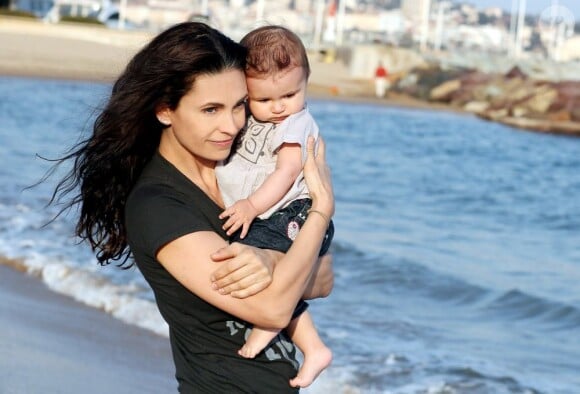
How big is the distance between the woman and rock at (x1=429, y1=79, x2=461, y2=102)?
3875cm

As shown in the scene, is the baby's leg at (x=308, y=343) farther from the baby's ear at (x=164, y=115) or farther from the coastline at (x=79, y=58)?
the coastline at (x=79, y=58)

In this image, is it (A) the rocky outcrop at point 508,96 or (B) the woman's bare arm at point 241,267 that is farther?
(A) the rocky outcrop at point 508,96

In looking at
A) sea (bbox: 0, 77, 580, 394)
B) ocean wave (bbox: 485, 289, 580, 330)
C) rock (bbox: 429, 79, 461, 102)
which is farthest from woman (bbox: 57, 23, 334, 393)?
rock (bbox: 429, 79, 461, 102)

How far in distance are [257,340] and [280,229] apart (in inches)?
10.4

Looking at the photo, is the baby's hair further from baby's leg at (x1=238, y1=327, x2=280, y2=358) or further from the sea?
baby's leg at (x1=238, y1=327, x2=280, y2=358)

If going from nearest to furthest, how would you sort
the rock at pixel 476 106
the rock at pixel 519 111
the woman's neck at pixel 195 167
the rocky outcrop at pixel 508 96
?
the woman's neck at pixel 195 167 < the rocky outcrop at pixel 508 96 < the rock at pixel 519 111 < the rock at pixel 476 106

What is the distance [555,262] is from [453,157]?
11.7 metres

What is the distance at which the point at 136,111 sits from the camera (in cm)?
259

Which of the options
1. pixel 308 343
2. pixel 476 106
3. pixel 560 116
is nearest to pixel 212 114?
pixel 308 343

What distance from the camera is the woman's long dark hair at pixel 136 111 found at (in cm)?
252

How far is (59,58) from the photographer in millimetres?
37594

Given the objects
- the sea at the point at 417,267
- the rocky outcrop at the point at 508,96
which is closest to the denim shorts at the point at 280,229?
the sea at the point at 417,267

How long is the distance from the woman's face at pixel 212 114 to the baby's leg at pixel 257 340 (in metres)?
0.38

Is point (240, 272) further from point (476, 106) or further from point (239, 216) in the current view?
point (476, 106)
